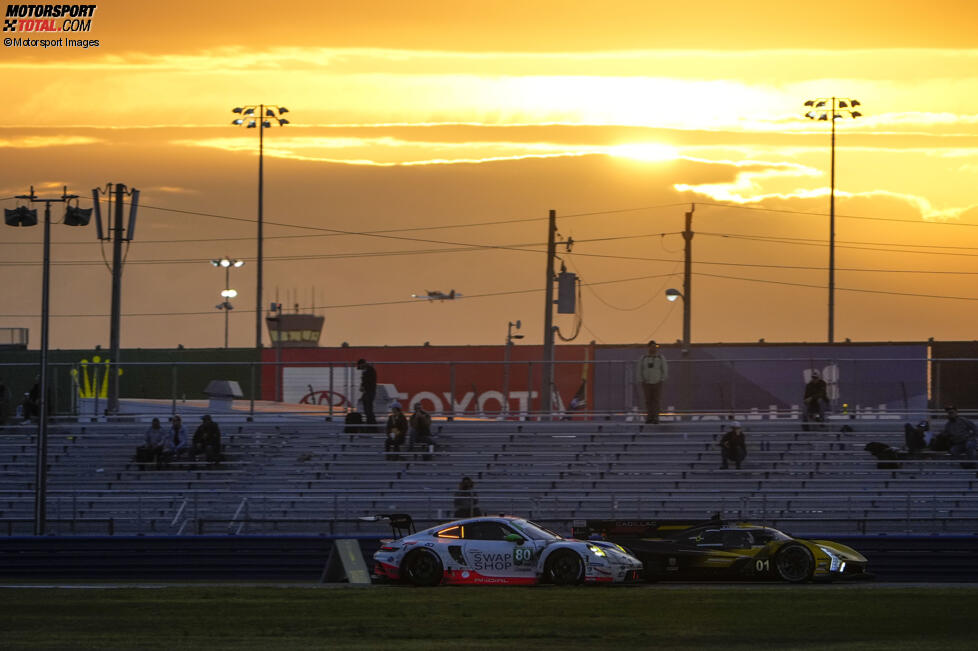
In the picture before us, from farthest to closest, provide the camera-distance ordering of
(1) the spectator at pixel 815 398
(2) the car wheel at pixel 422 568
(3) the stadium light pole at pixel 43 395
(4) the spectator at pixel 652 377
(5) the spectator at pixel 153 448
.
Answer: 1. (5) the spectator at pixel 153 448
2. (4) the spectator at pixel 652 377
3. (1) the spectator at pixel 815 398
4. (3) the stadium light pole at pixel 43 395
5. (2) the car wheel at pixel 422 568

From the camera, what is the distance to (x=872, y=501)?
90.6 ft

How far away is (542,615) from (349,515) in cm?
1250

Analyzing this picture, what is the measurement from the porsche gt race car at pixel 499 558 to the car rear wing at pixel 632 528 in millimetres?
1183

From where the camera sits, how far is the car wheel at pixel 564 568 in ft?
64.7

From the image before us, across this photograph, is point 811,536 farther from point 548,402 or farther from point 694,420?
point 548,402

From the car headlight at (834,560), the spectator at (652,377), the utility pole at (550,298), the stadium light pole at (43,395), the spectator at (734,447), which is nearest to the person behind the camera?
the car headlight at (834,560)

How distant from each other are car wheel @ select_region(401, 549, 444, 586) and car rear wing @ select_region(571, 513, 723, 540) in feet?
8.72

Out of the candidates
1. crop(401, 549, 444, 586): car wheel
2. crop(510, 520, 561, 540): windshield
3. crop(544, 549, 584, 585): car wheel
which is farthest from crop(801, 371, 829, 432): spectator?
crop(401, 549, 444, 586): car wheel

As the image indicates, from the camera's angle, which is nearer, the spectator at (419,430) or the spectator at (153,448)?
the spectator at (419,430)

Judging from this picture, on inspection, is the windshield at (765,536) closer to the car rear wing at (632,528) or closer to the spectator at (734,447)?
the car rear wing at (632,528)

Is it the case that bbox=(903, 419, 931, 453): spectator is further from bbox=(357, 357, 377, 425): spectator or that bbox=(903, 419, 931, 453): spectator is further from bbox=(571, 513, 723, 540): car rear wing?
bbox=(357, 357, 377, 425): spectator

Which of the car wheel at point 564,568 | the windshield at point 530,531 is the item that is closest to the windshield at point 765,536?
the car wheel at point 564,568

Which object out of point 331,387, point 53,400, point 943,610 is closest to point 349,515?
point 331,387

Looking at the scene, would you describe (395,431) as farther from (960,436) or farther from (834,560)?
(834,560)
